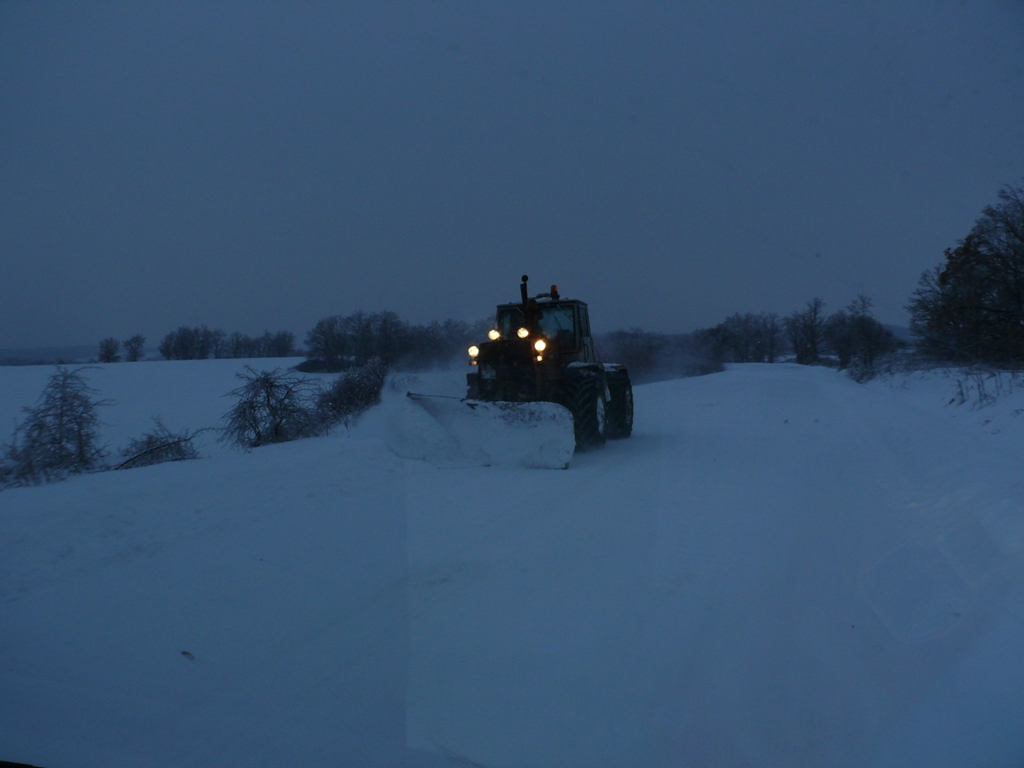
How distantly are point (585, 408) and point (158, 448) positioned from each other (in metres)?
5.61

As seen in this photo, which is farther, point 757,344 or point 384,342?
point 757,344

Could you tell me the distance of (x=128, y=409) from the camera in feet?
28.7

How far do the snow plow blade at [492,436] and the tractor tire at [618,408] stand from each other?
3317 mm

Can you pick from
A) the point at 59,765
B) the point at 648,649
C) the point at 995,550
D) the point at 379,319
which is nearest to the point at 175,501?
the point at 59,765

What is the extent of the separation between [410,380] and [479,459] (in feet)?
8.13

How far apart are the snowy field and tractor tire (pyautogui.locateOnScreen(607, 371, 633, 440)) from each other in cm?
480

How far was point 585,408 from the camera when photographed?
372 inches

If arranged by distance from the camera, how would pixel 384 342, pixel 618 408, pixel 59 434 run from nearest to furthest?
pixel 59 434 → pixel 618 408 → pixel 384 342

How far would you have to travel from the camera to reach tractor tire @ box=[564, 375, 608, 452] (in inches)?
370

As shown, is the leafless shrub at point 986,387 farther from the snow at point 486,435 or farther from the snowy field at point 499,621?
the snow at point 486,435

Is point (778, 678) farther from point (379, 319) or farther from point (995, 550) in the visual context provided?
point (379, 319)

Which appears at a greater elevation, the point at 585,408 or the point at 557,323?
the point at 557,323

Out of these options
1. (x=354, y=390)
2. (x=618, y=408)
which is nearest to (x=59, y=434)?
(x=354, y=390)

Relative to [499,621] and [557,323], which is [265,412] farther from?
[499,621]
